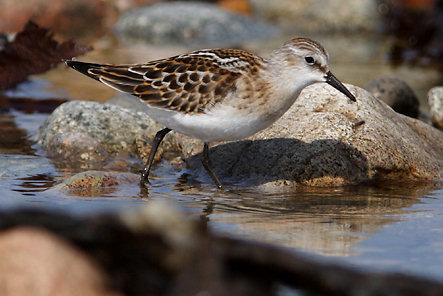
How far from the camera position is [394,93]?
10.8 m

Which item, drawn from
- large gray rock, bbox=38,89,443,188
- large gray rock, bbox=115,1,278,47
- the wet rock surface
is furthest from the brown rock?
large gray rock, bbox=115,1,278,47

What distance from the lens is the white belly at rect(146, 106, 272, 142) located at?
7055 mm

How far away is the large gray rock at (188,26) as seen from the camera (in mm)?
18703

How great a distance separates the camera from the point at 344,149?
26.4ft

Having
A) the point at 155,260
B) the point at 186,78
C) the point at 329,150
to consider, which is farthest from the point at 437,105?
the point at 155,260

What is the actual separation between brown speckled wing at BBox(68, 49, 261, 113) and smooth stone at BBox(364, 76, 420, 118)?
378cm

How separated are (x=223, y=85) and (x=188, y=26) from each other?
39.8 ft

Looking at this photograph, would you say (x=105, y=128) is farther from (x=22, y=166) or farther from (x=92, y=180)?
(x=92, y=180)

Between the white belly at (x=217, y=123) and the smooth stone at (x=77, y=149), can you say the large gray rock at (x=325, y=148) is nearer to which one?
the smooth stone at (x=77, y=149)

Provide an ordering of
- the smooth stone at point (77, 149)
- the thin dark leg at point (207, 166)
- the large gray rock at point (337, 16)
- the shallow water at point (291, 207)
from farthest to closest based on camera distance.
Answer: the large gray rock at point (337, 16)
the smooth stone at point (77, 149)
the thin dark leg at point (207, 166)
the shallow water at point (291, 207)

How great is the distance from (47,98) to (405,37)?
462 inches

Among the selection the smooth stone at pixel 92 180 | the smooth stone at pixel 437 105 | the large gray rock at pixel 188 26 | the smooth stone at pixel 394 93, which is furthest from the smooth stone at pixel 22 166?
the large gray rock at pixel 188 26

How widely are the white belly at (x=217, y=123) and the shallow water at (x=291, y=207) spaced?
26.8 inches

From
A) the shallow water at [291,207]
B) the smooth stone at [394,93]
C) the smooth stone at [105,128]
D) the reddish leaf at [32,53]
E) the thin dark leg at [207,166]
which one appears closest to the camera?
the shallow water at [291,207]
